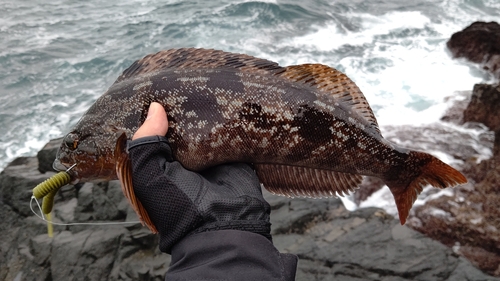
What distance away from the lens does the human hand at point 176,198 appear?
270 centimetres

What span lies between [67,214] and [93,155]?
3.96 meters

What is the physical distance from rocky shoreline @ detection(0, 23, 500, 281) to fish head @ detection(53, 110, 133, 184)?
9.43 ft

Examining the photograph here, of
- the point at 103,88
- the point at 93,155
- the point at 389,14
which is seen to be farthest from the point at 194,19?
the point at 93,155

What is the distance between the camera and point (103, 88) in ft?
43.4

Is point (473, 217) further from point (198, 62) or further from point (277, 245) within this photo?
point (198, 62)

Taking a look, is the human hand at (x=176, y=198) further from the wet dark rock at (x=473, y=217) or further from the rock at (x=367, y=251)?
the wet dark rock at (x=473, y=217)

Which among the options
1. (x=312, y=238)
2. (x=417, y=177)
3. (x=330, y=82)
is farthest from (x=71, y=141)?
(x=312, y=238)

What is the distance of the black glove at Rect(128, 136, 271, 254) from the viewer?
8.86 ft

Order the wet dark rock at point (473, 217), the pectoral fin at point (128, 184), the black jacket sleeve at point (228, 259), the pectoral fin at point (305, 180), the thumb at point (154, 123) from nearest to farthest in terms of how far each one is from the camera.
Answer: the black jacket sleeve at point (228, 259) → the pectoral fin at point (128, 184) → the thumb at point (154, 123) → the pectoral fin at point (305, 180) → the wet dark rock at point (473, 217)

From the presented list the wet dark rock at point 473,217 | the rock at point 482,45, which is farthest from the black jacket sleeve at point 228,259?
the rock at point 482,45

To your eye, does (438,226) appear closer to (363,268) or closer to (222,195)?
(363,268)

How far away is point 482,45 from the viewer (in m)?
13.4

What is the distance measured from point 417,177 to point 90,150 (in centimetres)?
255

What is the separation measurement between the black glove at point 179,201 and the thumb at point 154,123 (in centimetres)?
6
